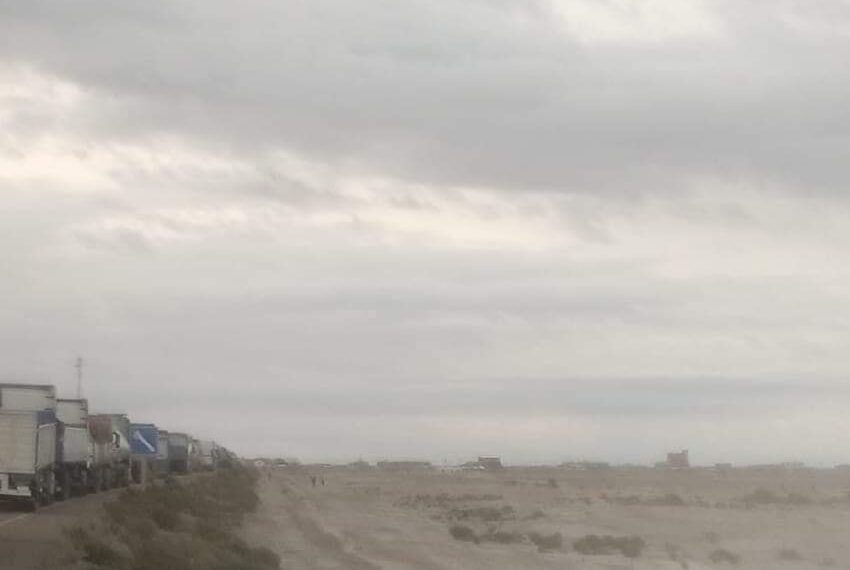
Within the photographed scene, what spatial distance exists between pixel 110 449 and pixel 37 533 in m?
38.7

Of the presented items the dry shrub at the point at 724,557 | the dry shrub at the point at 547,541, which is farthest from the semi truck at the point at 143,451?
the dry shrub at the point at 724,557

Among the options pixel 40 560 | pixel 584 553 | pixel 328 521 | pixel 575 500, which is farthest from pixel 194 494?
pixel 575 500

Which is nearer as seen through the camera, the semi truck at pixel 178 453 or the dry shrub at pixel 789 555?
the dry shrub at pixel 789 555

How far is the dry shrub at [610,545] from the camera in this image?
50844mm

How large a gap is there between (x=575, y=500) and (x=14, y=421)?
5400 cm

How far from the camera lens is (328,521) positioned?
62.2m

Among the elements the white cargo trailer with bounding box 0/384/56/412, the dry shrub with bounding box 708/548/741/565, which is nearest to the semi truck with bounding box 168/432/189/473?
the white cargo trailer with bounding box 0/384/56/412

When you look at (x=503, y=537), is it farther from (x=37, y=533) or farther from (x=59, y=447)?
(x=37, y=533)

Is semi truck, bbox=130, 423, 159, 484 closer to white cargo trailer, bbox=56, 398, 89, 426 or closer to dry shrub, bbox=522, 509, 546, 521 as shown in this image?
white cargo trailer, bbox=56, 398, 89, 426

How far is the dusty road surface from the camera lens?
2697 cm

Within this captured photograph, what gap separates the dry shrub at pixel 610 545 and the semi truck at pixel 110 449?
2383 centimetres

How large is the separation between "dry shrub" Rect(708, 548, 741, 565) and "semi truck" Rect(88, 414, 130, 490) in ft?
95.8

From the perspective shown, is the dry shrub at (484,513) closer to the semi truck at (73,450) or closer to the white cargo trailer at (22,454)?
the semi truck at (73,450)

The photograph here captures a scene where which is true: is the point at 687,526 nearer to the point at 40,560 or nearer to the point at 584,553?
the point at 584,553
